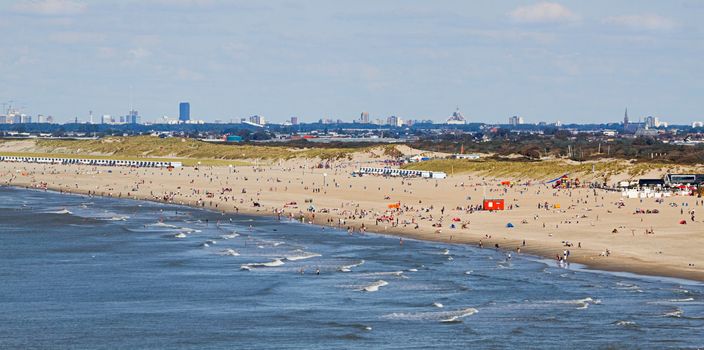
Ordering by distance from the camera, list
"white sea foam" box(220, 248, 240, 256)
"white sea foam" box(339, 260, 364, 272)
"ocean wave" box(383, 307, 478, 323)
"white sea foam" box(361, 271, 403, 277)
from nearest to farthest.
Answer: "ocean wave" box(383, 307, 478, 323), "white sea foam" box(361, 271, 403, 277), "white sea foam" box(339, 260, 364, 272), "white sea foam" box(220, 248, 240, 256)

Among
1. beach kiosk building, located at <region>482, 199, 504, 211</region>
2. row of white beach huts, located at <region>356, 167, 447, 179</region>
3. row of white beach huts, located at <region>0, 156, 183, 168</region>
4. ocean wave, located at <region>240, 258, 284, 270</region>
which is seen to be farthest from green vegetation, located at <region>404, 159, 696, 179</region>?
ocean wave, located at <region>240, 258, 284, 270</region>

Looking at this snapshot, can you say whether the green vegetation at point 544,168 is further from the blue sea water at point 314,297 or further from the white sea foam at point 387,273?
the white sea foam at point 387,273

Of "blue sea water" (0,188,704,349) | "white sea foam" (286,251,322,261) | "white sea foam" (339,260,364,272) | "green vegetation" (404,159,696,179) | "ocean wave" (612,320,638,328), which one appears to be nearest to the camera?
"blue sea water" (0,188,704,349)

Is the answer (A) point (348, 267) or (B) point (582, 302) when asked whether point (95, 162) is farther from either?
(B) point (582, 302)

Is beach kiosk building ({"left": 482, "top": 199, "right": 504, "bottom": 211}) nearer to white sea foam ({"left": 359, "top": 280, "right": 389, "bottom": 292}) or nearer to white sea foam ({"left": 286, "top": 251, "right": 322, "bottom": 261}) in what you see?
white sea foam ({"left": 286, "top": 251, "right": 322, "bottom": 261})

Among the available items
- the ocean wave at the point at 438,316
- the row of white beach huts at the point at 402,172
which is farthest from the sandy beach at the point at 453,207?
the ocean wave at the point at 438,316

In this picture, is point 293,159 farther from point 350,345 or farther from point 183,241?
point 350,345

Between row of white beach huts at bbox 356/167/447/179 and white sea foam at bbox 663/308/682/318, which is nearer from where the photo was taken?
white sea foam at bbox 663/308/682/318

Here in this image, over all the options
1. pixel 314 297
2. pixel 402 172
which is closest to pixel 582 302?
pixel 314 297
